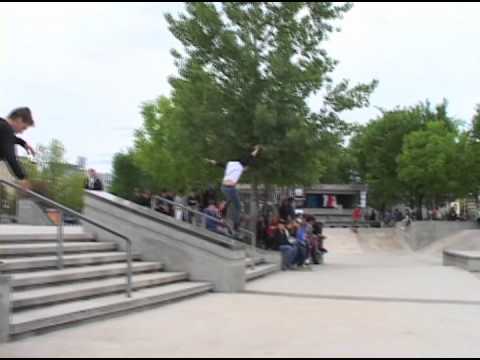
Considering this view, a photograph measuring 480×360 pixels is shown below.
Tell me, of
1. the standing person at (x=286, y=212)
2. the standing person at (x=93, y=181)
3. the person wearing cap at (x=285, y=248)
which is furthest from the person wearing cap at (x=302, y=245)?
the standing person at (x=93, y=181)

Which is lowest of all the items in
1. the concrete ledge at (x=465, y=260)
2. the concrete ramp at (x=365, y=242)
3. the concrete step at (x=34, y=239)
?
the concrete ramp at (x=365, y=242)

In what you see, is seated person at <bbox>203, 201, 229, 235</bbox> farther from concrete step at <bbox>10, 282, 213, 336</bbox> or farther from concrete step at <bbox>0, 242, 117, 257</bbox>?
concrete step at <bbox>10, 282, 213, 336</bbox>

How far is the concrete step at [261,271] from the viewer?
15.1 m

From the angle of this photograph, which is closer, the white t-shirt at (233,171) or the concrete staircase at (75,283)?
the concrete staircase at (75,283)

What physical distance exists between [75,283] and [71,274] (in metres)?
0.16

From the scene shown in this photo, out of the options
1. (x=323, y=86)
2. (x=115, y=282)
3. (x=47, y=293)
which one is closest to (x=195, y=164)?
(x=323, y=86)

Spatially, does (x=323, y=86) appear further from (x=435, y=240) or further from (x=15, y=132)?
(x=435, y=240)

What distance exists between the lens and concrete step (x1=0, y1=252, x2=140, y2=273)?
9.15 metres

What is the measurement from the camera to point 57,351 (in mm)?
6758

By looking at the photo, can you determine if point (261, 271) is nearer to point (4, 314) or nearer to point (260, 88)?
point (260, 88)

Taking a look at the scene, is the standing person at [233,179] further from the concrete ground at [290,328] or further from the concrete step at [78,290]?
the concrete step at [78,290]

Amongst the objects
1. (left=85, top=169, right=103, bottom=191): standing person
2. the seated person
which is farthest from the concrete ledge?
(left=85, top=169, right=103, bottom=191): standing person

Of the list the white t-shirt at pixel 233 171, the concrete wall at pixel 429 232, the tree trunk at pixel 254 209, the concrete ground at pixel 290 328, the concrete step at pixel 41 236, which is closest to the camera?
the concrete ground at pixel 290 328

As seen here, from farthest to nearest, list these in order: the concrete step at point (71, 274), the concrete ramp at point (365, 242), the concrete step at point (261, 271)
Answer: the concrete ramp at point (365, 242), the concrete step at point (261, 271), the concrete step at point (71, 274)
